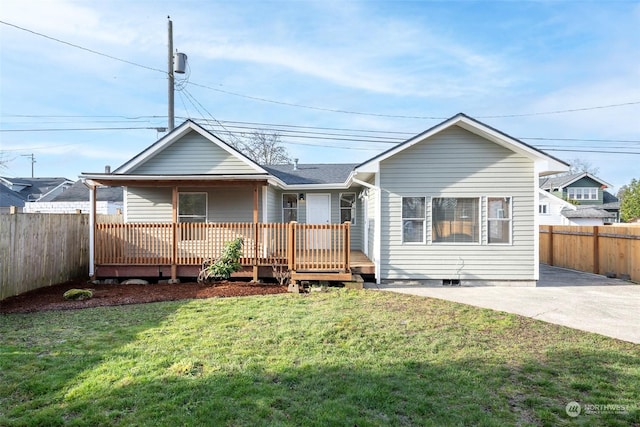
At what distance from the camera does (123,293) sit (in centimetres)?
834

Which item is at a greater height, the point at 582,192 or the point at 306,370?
the point at 582,192

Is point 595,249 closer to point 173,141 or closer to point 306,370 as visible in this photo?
point 306,370

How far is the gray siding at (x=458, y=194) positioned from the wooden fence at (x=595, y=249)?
317 cm

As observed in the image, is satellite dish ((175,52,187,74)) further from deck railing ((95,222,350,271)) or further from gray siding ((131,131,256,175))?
deck railing ((95,222,350,271))

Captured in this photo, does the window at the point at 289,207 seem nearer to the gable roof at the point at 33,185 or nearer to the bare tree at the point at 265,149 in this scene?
the bare tree at the point at 265,149

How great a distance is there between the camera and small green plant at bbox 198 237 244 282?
919 centimetres

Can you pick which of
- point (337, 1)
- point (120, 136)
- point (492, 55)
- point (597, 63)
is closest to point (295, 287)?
point (337, 1)

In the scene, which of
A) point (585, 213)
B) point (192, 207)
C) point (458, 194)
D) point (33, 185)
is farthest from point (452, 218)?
point (33, 185)

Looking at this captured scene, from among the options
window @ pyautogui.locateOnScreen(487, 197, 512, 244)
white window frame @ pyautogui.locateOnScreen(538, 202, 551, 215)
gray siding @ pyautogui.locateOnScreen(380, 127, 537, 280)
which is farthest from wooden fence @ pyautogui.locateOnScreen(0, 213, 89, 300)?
white window frame @ pyautogui.locateOnScreen(538, 202, 551, 215)

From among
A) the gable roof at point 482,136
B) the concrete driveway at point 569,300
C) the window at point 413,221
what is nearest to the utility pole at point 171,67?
the gable roof at point 482,136

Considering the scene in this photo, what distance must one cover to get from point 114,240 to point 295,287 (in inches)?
209

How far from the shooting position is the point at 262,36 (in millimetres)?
14852

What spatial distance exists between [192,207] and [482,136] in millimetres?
8882

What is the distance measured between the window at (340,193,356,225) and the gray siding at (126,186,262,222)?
390 centimetres
